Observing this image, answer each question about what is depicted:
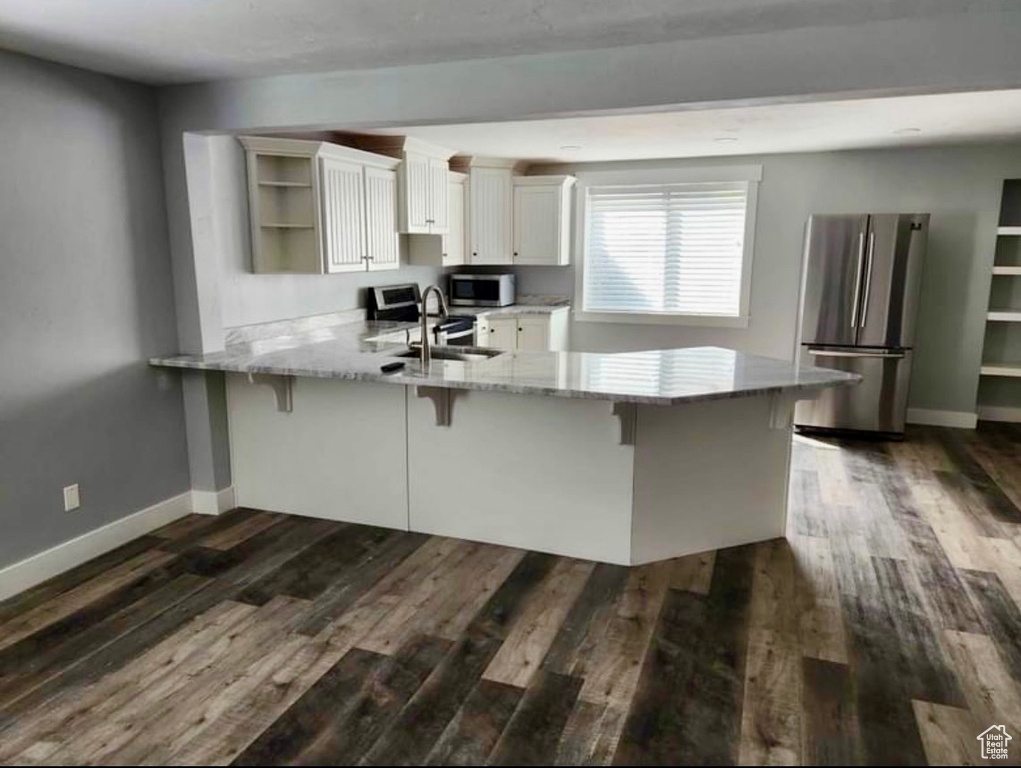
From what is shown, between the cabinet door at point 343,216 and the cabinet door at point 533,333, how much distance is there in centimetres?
187

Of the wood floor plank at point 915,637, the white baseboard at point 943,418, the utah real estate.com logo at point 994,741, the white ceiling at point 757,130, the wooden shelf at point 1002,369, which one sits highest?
the white ceiling at point 757,130

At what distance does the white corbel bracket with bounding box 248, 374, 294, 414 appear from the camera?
3.65 m

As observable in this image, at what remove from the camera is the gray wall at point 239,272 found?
3885mm

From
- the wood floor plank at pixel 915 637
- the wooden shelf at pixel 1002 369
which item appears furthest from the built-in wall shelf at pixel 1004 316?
the wood floor plank at pixel 915 637

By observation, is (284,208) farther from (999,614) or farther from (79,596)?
(999,614)

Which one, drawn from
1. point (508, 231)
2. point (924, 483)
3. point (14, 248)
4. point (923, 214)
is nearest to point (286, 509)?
point (14, 248)

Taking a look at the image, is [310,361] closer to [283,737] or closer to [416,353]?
[416,353]

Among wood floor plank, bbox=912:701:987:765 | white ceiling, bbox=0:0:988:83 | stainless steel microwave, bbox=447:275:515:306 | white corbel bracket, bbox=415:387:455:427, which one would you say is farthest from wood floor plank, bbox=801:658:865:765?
stainless steel microwave, bbox=447:275:515:306

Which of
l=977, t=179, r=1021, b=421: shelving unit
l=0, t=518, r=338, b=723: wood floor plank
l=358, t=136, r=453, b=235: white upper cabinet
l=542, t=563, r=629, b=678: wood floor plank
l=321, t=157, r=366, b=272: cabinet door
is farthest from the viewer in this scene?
l=977, t=179, r=1021, b=421: shelving unit

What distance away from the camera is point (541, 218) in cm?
632

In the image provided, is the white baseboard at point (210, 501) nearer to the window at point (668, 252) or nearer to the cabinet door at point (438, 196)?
the cabinet door at point (438, 196)

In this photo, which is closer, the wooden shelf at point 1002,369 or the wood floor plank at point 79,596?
the wood floor plank at point 79,596

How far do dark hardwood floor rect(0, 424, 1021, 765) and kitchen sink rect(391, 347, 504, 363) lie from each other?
38.1 inches

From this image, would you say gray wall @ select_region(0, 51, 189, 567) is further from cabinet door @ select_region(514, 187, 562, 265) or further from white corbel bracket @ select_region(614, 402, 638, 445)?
cabinet door @ select_region(514, 187, 562, 265)
